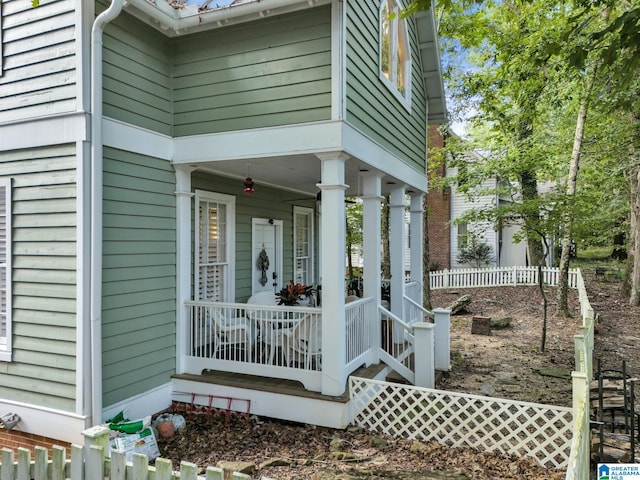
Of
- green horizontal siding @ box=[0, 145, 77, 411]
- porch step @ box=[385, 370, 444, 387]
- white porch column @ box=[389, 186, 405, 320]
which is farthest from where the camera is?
white porch column @ box=[389, 186, 405, 320]

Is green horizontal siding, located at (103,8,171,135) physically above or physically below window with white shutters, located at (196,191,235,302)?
above

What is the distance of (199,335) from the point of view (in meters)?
6.57

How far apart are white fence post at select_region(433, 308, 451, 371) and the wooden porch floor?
5.74 feet

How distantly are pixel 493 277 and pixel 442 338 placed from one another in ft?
39.3

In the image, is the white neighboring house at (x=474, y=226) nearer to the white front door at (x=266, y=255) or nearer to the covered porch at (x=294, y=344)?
the white front door at (x=266, y=255)

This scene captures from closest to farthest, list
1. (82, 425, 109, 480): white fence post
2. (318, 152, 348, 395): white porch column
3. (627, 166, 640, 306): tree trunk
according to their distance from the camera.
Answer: (82, 425, 109, 480): white fence post < (318, 152, 348, 395): white porch column < (627, 166, 640, 306): tree trunk

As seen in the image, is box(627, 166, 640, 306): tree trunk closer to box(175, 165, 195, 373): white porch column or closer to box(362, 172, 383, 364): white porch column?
box(362, 172, 383, 364): white porch column

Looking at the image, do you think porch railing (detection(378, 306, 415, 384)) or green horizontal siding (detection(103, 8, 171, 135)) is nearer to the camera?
green horizontal siding (detection(103, 8, 171, 135))

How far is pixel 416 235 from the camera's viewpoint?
902 cm

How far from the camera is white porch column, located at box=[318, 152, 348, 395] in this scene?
17.0 feet

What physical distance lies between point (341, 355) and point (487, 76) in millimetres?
12962

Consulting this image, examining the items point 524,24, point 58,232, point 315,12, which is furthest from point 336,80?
point 524,24

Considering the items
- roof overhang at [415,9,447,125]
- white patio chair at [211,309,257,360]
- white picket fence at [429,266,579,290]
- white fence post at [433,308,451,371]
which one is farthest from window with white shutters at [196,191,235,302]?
white picket fence at [429,266,579,290]

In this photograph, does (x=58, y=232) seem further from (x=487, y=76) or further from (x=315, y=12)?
(x=487, y=76)
